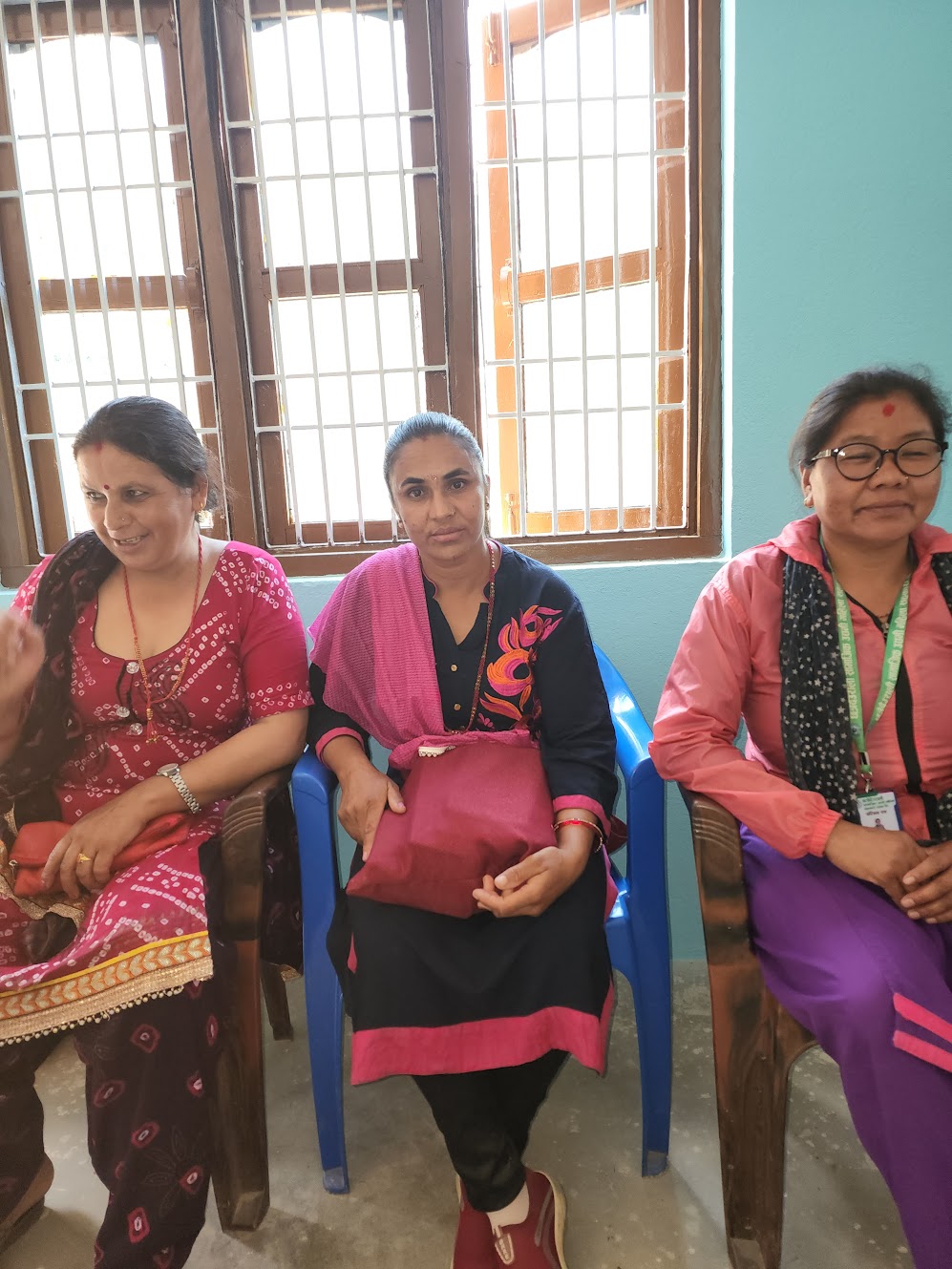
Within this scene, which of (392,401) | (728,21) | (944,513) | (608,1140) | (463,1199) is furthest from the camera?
(392,401)

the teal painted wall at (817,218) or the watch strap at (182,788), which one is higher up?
the teal painted wall at (817,218)

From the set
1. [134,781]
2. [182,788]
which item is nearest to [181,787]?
[182,788]

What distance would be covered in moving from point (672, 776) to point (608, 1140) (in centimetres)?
75

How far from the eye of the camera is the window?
187 centimetres

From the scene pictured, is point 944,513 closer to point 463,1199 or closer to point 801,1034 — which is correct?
point 801,1034

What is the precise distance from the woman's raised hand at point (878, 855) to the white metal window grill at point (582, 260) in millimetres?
1066

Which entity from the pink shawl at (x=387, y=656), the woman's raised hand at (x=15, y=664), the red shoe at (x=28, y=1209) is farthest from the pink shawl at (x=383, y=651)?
the red shoe at (x=28, y=1209)

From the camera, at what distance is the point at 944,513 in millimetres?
1854

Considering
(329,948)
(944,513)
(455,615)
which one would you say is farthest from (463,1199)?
(944,513)

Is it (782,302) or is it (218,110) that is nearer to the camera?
(782,302)

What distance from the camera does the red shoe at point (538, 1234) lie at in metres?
1.18

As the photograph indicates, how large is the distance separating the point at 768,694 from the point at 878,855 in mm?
318

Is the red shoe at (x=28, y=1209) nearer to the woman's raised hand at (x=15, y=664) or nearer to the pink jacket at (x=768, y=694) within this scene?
the woman's raised hand at (x=15, y=664)

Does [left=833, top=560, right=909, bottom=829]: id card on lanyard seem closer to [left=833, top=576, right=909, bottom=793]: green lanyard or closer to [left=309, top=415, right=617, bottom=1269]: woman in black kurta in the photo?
[left=833, top=576, right=909, bottom=793]: green lanyard
